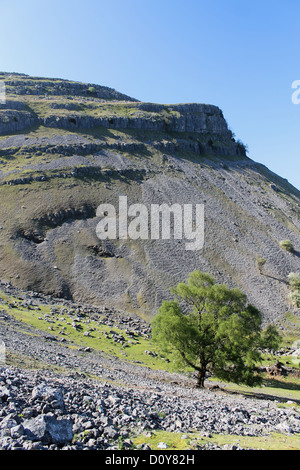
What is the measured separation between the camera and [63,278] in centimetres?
7575

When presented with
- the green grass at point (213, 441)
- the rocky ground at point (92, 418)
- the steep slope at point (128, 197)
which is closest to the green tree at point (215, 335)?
the rocky ground at point (92, 418)

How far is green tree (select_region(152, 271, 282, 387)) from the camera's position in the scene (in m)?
33.7

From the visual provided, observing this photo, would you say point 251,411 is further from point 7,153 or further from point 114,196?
point 7,153

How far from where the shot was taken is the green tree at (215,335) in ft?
111

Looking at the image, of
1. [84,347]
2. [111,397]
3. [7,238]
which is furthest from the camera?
[7,238]

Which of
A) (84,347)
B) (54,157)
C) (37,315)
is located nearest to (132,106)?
(54,157)

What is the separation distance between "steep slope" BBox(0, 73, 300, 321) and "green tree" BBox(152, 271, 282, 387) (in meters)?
35.7

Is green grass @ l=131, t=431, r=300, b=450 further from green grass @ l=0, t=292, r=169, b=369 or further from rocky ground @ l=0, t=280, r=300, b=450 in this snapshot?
green grass @ l=0, t=292, r=169, b=369

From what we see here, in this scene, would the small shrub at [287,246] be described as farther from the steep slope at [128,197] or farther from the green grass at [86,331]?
the green grass at [86,331]

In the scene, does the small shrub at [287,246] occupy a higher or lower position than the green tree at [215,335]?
higher

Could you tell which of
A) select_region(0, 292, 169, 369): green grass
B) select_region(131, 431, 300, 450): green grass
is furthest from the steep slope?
select_region(131, 431, 300, 450): green grass

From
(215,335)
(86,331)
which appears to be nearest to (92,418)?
(215,335)

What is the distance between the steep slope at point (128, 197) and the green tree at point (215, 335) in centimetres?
3573
